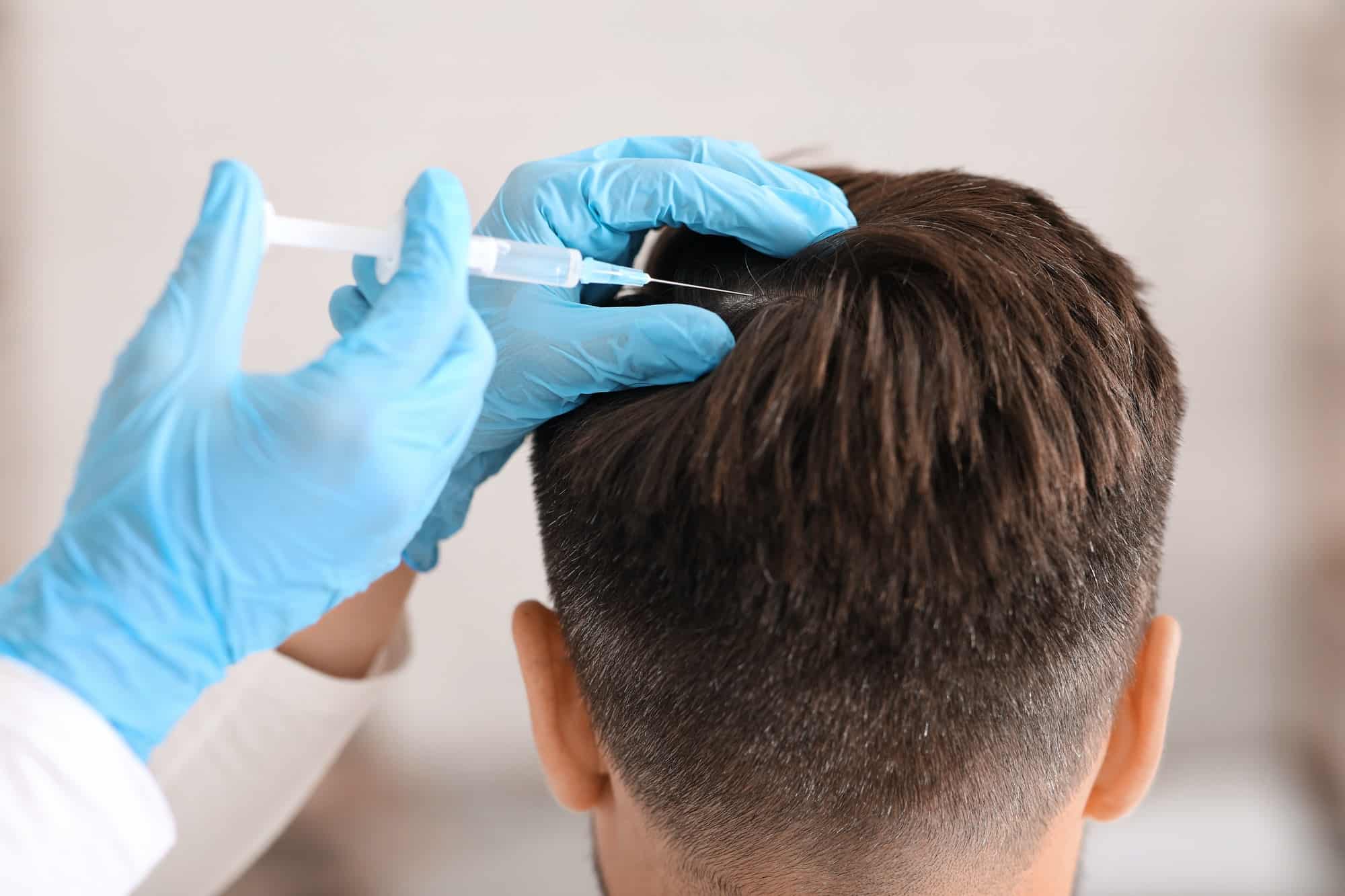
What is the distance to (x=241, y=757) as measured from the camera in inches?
48.7

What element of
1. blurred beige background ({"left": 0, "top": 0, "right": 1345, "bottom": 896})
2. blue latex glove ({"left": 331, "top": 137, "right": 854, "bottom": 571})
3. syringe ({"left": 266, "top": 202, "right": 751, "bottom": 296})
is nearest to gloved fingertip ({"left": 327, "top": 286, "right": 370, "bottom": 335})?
blue latex glove ({"left": 331, "top": 137, "right": 854, "bottom": 571})

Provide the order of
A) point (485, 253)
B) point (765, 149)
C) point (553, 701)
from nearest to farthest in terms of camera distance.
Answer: point (485, 253), point (553, 701), point (765, 149)

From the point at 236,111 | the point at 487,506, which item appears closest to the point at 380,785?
the point at 487,506

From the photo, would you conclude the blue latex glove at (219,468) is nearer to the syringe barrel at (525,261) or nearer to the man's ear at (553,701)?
the syringe barrel at (525,261)

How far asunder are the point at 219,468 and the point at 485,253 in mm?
259

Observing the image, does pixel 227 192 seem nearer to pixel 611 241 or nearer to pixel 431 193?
pixel 431 193

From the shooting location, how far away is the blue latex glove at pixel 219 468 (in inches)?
25.8

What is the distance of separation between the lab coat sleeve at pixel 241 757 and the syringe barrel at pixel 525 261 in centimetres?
72

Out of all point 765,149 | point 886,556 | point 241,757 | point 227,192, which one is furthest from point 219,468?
point 765,149

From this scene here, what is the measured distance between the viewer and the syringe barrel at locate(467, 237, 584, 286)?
75 centimetres

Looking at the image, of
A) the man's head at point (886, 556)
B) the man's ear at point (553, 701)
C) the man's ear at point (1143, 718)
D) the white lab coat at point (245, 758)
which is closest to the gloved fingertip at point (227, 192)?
the man's head at point (886, 556)

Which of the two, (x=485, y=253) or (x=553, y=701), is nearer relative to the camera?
(x=485, y=253)

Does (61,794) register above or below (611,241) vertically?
below

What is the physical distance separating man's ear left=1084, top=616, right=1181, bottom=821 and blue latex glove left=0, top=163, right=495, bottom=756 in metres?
0.64
